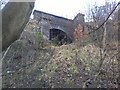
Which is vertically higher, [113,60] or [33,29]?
[33,29]

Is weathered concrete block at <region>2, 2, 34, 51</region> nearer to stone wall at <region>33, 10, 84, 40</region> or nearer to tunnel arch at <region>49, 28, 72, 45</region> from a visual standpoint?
tunnel arch at <region>49, 28, 72, 45</region>

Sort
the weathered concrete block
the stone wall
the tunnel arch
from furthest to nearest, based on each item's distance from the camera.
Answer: the stone wall, the tunnel arch, the weathered concrete block

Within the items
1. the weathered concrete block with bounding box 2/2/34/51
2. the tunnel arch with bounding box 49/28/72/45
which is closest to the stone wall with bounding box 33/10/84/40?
the tunnel arch with bounding box 49/28/72/45

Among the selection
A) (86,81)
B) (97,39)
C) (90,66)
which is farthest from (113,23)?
(86,81)

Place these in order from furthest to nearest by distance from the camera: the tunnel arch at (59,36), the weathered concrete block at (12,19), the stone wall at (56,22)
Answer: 1. the stone wall at (56,22)
2. the tunnel arch at (59,36)
3. the weathered concrete block at (12,19)

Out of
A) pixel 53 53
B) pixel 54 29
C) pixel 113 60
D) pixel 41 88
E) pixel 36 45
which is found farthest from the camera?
pixel 54 29

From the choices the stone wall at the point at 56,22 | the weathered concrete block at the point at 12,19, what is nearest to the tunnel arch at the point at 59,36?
the stone wall at the point at 56,22

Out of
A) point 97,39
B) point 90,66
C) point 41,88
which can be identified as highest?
point 97,39

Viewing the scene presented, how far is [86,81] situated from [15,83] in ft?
6.83

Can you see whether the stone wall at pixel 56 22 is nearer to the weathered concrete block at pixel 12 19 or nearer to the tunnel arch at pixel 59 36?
the tunnel arch at pixel 59 36

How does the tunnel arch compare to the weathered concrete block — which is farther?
the tunnel arch

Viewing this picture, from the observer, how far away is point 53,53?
9930 mm

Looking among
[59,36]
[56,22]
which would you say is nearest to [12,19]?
[59,36]

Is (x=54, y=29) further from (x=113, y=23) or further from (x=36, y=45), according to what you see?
(x=113, y=23)
